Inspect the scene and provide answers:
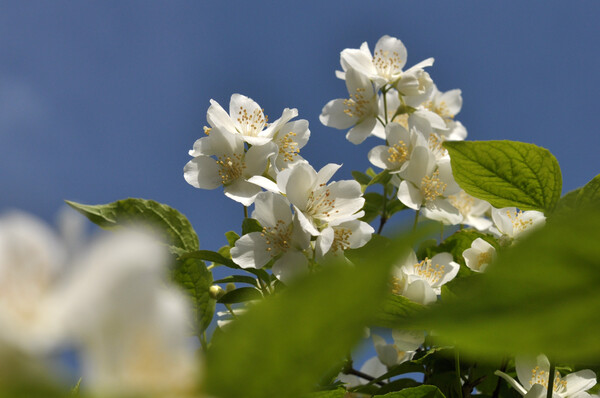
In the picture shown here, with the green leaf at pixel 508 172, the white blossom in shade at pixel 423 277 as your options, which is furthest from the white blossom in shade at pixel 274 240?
the green leaf at pixel 508 172

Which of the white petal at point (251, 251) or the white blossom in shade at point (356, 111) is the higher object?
the white blossom in shade at point (356, 111)

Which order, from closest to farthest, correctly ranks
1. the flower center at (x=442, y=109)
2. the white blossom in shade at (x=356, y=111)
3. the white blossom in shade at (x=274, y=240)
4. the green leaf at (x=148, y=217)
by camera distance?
the white blossom in shade at (x=274, y=240)
the green leaf at (x=148, y=217)
the white blossom in shade at (x=356, y=111)
the flower center at (x=442, y=109)

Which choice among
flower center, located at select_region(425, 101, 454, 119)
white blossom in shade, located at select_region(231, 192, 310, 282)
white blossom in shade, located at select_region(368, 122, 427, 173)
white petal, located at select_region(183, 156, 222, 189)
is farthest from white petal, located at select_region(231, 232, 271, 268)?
flower center, located at select_region(425, 101, 454, 119)

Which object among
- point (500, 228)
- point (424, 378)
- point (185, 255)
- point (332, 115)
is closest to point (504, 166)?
point (500, 228)

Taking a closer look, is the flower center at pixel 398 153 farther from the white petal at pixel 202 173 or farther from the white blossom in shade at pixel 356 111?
the white petal at pixel 202 173

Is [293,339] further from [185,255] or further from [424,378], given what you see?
[424,378]

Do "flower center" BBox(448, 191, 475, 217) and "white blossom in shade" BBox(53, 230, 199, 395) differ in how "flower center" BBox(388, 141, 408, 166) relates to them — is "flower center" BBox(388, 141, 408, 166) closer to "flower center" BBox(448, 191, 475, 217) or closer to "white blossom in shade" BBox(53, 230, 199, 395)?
"flower center" BBox(448, 191, 475, 217)

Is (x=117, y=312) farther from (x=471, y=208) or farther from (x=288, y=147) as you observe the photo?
(x=471, y=208)
